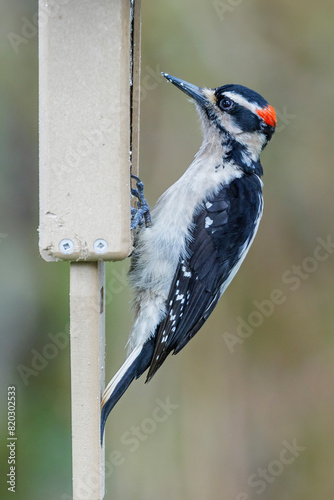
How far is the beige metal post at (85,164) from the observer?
7.39 ft

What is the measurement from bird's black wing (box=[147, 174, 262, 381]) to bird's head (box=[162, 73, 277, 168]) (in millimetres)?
174

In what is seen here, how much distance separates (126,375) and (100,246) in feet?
1.72

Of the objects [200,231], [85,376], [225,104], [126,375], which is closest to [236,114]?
[225,104]

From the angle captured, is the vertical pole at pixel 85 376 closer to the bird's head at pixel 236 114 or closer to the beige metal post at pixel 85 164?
the beige metal post at pixel 85 164

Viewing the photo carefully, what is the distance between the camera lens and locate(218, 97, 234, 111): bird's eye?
2955 mm

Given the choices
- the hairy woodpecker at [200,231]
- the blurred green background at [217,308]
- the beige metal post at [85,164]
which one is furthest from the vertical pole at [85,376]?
the blurred green background at [217,308]

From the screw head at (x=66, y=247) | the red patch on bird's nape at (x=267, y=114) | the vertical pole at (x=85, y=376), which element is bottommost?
the vertical pole at (x=85, y=376)

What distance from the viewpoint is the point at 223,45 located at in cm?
415

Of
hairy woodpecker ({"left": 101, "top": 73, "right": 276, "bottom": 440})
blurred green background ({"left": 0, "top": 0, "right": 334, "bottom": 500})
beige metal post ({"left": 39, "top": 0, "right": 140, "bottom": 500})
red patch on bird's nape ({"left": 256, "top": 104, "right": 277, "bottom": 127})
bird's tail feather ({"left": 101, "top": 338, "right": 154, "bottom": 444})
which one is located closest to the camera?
beige metal post ({"left": 39, "top": 0, "right": 140, "bottom": 500})

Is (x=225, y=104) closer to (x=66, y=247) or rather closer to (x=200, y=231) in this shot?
(x=200, y=231)

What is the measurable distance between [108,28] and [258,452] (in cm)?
293

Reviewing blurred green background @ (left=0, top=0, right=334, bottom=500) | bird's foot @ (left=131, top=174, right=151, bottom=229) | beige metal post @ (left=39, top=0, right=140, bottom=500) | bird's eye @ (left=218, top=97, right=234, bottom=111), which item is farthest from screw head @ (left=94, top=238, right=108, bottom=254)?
blurred green background @ (left=0, top=0, right=334, bottom=500)

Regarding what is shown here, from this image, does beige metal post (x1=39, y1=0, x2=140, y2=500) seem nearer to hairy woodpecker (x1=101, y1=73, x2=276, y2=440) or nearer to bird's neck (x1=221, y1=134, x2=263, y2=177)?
hairy woodpecker (x1=101, y1=73, x2=276, y2=440)

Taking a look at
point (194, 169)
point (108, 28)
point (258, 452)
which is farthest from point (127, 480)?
point (108, 28)
